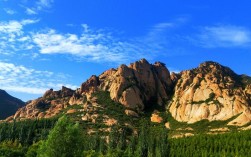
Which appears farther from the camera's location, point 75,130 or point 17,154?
point 17,154

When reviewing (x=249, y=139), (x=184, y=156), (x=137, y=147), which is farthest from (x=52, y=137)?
(x=249, y=139)

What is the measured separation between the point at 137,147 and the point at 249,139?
6936cm

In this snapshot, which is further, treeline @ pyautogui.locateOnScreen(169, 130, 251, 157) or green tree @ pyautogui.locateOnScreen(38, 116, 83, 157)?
treeline @ pyautogui.locateOnScreen(169, 130, 251, 157)

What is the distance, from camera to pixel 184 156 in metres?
168

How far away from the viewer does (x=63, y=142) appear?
212 ft

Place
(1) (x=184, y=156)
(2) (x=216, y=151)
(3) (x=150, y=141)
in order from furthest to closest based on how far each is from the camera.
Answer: (3) (x=150, y=141), (2) (x=216, y=151), (1) (x=184, y=156)

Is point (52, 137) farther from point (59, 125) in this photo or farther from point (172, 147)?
point (172, 147)

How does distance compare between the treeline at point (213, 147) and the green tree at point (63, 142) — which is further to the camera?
the treeline at point (213, 147)

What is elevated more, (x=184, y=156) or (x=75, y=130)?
(x=75, y=130)

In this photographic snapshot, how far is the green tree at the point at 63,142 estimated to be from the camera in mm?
64000

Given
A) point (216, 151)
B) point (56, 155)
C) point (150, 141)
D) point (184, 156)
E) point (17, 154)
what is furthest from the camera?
point (150, 141)

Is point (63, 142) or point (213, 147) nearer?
point (63, 142)

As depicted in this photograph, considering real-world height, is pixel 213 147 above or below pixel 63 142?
below

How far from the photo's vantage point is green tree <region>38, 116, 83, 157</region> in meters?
64.0
